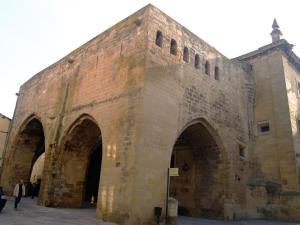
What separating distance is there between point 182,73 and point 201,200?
17.5 feet

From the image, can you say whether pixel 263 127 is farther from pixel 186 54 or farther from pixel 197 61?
pixel 186 54

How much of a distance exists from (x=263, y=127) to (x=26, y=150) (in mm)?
12931

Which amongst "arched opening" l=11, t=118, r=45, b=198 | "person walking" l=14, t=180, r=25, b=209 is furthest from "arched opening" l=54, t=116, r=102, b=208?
"arched opening" l=11, t=118, r=45, b=198

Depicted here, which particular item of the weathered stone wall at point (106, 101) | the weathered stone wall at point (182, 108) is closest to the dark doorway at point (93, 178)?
the weathered stone wall at point (106, 101)

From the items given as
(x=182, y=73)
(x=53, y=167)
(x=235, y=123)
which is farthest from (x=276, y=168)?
(x=53, y=167)

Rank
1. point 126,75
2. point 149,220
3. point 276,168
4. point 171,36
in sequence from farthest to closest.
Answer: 1. point 276,168
2. point 171,36
3. point 126,75
4. point 149,220

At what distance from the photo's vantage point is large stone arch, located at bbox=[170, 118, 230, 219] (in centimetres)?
1132

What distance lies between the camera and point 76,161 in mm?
12250

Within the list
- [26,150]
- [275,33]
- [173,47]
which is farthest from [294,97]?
[26,150]

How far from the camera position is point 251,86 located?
46.8ft

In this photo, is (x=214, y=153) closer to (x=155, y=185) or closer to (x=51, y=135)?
(x=155, y=185)

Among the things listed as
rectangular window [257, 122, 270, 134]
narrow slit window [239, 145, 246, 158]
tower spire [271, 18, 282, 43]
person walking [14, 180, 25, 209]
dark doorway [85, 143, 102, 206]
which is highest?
tower spire [271, 18, 282, 43]

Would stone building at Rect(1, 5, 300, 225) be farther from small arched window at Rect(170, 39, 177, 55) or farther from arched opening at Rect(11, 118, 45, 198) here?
arched opening at Rect(11, 118, 45, 198)

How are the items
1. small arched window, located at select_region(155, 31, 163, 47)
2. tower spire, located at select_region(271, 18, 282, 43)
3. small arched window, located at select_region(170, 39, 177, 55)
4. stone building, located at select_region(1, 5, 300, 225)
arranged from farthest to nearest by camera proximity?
tower spire, located at select_region(271, 18, 282, 43)
small arched window, located at select_region(170, 39, 177, 55)
small arched window, located at select_region(155, 31, 163, 47)
stone building, located at select_region(1, 5, 300, 225)
